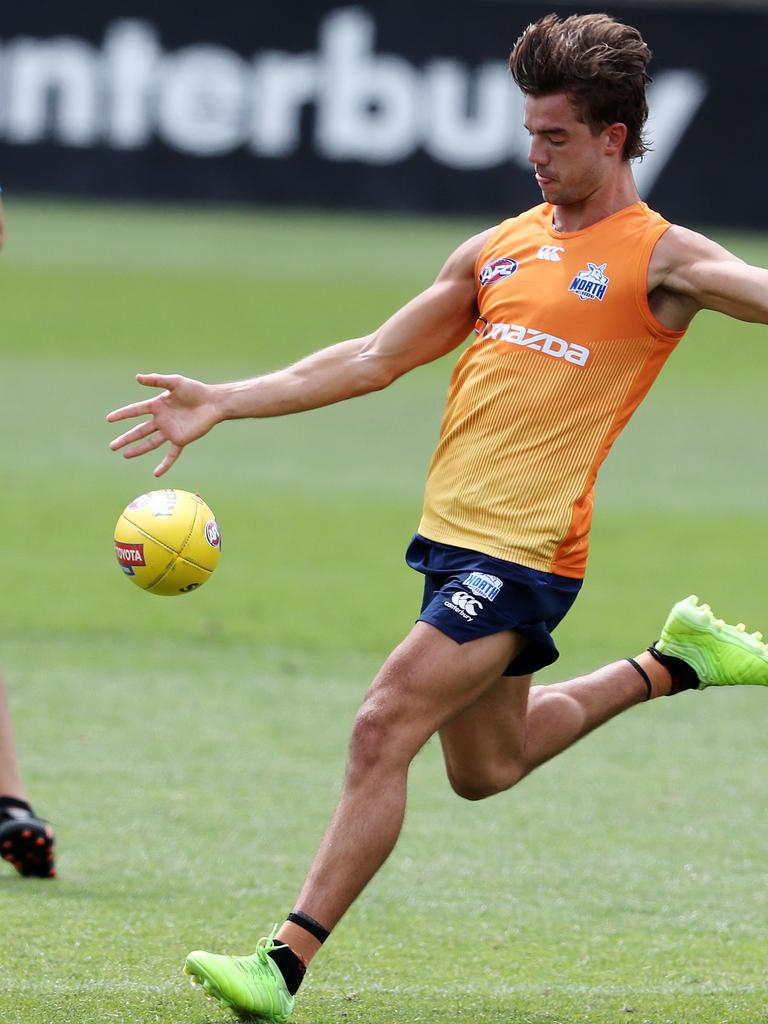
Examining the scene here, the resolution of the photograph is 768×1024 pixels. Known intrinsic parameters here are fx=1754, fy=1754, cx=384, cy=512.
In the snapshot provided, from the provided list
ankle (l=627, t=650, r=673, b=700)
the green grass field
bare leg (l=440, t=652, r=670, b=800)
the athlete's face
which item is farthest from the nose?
the green grass field

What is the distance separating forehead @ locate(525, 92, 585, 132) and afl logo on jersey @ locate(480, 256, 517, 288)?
426 millimetres

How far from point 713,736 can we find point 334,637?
2798 millimetres

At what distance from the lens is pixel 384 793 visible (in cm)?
500

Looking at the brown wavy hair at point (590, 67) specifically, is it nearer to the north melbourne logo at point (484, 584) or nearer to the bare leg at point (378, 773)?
the north melbourne logo at point (484, 584)

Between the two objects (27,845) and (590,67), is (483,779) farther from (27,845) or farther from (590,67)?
(590,67)

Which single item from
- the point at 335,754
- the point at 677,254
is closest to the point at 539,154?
the point at 677,254

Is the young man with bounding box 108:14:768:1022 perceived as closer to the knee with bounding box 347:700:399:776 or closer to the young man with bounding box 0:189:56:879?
the knee with bounding box 347:700:399:776

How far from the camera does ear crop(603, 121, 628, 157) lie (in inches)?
208

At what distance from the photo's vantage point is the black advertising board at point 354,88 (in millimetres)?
27828

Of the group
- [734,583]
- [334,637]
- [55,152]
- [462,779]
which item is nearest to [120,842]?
[462,779]

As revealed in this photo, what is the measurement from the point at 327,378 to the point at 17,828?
196 centimetres

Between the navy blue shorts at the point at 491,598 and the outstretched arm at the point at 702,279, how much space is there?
0.89 metres

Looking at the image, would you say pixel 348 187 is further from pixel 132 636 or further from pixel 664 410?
pixel 132 636

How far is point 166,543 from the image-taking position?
5488 mm
